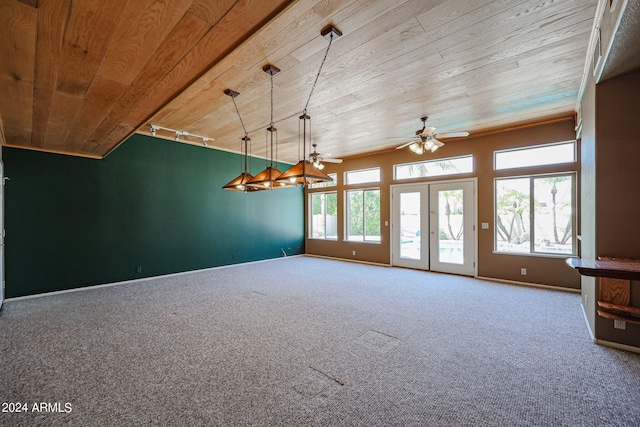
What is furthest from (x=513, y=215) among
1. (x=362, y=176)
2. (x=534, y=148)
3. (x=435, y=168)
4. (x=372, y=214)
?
(x=362, y=176)

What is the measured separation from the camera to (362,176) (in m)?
8.12

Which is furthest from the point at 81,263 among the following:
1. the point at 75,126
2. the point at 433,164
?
the point at 433,164

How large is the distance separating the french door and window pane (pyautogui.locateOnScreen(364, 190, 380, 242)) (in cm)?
51

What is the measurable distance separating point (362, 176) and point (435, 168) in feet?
7.12

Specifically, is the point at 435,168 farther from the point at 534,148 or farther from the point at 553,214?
the point at 553,214

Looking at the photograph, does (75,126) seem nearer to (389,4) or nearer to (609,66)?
(389,4)

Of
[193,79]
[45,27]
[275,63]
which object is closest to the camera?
[45,27]

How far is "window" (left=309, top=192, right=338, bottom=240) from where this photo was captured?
8.78 metres

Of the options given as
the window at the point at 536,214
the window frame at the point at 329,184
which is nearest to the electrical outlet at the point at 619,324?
the window at the point at 536,214

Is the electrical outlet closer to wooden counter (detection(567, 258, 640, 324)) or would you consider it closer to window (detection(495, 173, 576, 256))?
wooden counter (detection(567, 258, 640, 324))

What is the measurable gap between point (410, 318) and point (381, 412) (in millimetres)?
1895

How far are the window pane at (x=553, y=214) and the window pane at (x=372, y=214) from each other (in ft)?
11.5

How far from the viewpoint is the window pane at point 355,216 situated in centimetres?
812

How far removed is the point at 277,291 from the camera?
16.3 feet
